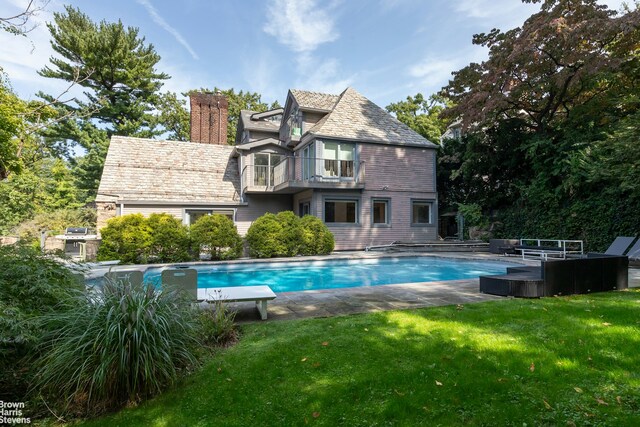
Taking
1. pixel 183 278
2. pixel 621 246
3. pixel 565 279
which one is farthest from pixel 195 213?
pixel 621 246

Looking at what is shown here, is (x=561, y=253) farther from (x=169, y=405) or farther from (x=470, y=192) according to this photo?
(x=169, y=405)

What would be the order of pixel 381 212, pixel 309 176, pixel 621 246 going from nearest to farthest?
pixel 621 246 → pixel 309 176 → pixel 381 212

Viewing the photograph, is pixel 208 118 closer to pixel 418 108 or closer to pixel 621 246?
pixel 418 108

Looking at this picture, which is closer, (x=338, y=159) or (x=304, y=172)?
(x=338, y=159)

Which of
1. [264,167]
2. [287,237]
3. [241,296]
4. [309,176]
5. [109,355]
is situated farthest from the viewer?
[264,167]

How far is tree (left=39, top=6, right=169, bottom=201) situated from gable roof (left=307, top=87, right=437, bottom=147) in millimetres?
14851

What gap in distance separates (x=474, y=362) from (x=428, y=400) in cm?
81

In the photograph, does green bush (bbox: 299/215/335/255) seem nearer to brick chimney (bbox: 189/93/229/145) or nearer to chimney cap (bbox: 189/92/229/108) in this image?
brick chimney (bbox: 189/93/229/145)

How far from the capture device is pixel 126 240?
1180cm

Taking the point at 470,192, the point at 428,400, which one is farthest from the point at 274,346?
the point at 470,192

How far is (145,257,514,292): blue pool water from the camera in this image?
10062 millimetres

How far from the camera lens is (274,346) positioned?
12.0 ft

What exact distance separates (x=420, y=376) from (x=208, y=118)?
22998 millimetres

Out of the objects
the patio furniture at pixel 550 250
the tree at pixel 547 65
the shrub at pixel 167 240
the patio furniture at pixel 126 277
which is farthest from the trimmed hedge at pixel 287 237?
the patio furniture at pixel 126 277
